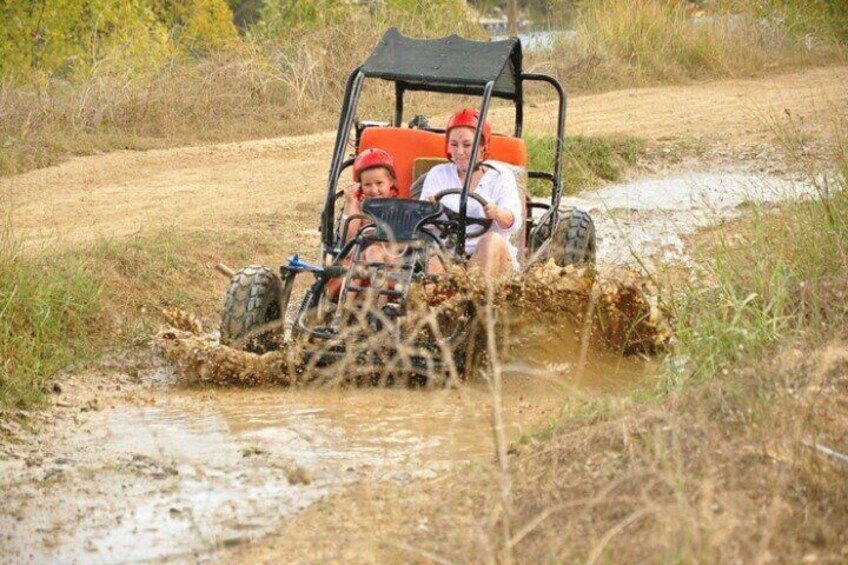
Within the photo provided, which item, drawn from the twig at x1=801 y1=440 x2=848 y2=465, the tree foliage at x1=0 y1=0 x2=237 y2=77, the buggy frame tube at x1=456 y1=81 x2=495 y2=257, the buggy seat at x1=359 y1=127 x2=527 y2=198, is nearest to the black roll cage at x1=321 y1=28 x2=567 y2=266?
the buggy frame tube at x1=456 y1=81 x2=495 y2=257

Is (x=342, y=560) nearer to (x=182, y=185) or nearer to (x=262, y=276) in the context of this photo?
(x=262, y=276)

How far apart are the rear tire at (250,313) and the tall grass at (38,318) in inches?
31.7

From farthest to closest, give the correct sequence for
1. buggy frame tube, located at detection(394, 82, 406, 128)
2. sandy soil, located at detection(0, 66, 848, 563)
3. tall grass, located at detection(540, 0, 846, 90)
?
tall grass, located at detection(540, 0, 846, 90)
buggy frame tube, located at detection(394, 82, 406, 128)
sandy soil, located at detection(0, 66, 848, 563)

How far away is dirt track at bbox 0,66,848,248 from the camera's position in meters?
10.7

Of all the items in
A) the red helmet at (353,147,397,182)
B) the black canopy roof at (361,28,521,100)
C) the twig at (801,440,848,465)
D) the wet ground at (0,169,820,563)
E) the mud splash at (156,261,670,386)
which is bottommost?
the wet ground at (0,169,820,563)

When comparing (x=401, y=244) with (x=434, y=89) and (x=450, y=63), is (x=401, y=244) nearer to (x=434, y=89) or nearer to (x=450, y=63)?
→ (x=450, y=63)

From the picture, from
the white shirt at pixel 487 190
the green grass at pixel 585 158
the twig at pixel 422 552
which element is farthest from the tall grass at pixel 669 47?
the twig at pixel 422 552

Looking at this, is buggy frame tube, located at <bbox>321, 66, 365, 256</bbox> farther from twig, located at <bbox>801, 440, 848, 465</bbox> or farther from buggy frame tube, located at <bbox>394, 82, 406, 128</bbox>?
twig, located at <bbox>801, 440, 848, 465</bbox>

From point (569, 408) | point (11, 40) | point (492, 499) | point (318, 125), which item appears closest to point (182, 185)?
point (318, 125)

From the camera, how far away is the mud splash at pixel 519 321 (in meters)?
7.14

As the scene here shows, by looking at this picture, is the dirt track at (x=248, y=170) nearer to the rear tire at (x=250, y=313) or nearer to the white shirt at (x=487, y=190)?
the white shirt at (x=487, y=190)

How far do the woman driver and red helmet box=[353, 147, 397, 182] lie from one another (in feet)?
0.87

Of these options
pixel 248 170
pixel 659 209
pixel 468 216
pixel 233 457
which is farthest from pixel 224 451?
pixel 248 170

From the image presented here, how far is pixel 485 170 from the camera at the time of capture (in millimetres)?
8023
